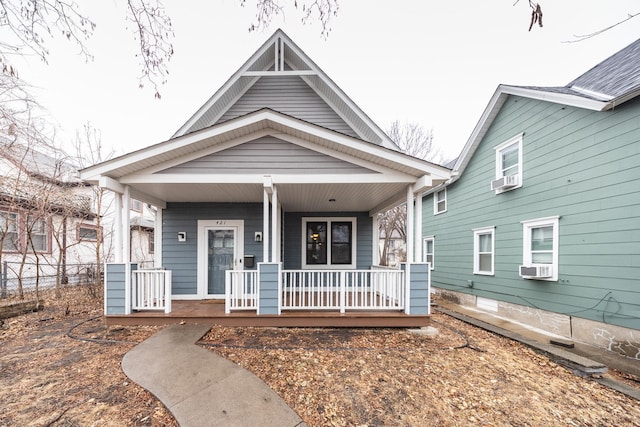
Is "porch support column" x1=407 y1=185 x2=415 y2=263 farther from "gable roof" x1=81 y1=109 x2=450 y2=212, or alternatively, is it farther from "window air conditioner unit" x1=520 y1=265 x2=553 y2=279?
"window air conditioner unit" x1=520 y1=265 x2=553 y2=279

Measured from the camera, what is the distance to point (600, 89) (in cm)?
516

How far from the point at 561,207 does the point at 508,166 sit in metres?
2.11

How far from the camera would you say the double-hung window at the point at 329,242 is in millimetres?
7762

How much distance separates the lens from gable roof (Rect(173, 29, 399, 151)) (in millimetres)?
6688

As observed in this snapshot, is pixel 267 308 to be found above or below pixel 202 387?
above

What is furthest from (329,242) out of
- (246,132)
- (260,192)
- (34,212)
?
(34,212)

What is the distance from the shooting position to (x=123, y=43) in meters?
3.36

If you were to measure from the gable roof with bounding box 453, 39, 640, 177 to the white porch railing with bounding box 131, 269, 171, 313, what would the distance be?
601cm

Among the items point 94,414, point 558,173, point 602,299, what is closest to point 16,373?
point 94,414

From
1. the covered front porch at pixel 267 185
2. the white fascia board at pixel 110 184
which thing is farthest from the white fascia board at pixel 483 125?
the white fascia board at pixel 110 184

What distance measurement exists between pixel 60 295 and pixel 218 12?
9.08 m

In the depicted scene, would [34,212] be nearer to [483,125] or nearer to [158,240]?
[158,240]

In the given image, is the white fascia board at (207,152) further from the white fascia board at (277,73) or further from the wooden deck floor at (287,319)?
the wooden deck floor at (287,319)

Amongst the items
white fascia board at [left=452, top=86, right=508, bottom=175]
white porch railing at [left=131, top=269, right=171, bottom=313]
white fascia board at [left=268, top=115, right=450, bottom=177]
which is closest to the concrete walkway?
white porch railing at [left=131, top=269, right=171, bottom=313]
